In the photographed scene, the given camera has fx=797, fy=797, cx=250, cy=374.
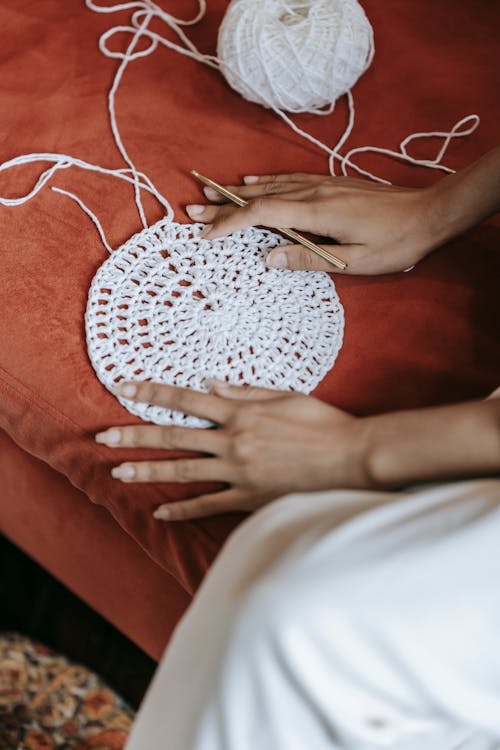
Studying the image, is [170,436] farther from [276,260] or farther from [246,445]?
[276,260]

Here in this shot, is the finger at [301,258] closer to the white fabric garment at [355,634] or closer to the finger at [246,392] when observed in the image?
the finger at [246,392]

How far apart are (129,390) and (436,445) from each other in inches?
10.4

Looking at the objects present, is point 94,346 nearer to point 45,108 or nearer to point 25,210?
point 25,210

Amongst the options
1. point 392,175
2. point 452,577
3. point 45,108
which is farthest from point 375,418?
point 45,108

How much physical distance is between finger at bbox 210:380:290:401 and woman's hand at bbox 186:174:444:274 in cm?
15

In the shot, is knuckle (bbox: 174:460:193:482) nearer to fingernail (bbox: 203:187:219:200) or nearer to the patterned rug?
fingernail (bbox: 203:187:219:200)

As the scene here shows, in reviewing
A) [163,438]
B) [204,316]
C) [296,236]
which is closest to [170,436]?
[163,438]

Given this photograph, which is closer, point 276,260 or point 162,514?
point 162,514

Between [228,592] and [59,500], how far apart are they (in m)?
0.36

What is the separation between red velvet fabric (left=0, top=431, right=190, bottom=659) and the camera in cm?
83

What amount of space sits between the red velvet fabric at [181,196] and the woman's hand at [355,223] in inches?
1.2

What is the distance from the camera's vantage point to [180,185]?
834mm

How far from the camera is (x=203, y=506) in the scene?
26.0 inches

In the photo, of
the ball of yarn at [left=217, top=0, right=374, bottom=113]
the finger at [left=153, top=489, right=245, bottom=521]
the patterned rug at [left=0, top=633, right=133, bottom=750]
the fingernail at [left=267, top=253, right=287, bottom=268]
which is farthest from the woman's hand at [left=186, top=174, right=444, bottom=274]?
the patterned rug at [left=0, top=633, right=133, bottom=750]
